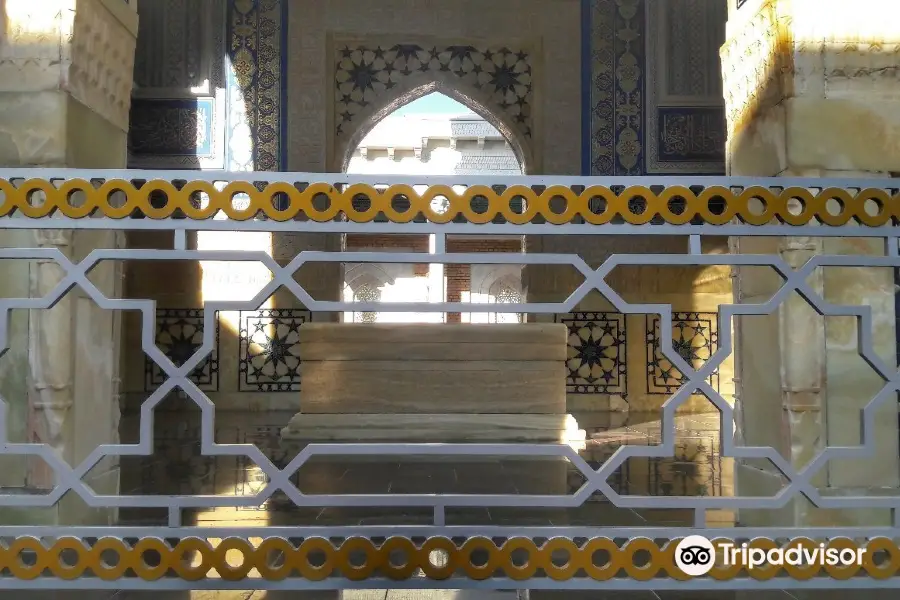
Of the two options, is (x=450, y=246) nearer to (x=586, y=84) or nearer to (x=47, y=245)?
(x=586, y=84)

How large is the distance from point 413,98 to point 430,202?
196 inches

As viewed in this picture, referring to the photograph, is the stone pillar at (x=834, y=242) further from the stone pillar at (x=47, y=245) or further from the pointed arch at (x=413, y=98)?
the pointed arch at (x=413, y=98)

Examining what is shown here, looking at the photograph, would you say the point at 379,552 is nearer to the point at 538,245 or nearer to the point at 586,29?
the point at 538,245

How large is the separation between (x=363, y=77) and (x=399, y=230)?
4.90 meters

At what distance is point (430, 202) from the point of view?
1328 mm

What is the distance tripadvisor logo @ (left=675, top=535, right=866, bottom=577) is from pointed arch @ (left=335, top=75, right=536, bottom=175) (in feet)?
15.5

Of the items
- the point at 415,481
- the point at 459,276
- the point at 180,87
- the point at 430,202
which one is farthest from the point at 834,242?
the point at 459,276

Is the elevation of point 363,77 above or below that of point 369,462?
above

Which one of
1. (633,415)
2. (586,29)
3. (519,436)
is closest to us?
(519,436)

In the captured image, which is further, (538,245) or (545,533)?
(538,245)

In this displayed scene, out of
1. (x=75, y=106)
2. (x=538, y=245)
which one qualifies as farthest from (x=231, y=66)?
(x=75, y=106)

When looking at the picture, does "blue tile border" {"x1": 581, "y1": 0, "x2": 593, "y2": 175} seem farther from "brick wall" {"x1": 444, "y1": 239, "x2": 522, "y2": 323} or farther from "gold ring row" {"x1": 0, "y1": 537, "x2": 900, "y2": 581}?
"brick wall" {"x1": 444, "y1": 239, "x2": 522, "y2": 323}

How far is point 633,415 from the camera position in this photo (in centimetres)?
551

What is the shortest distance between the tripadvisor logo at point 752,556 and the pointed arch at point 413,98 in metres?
4.74
